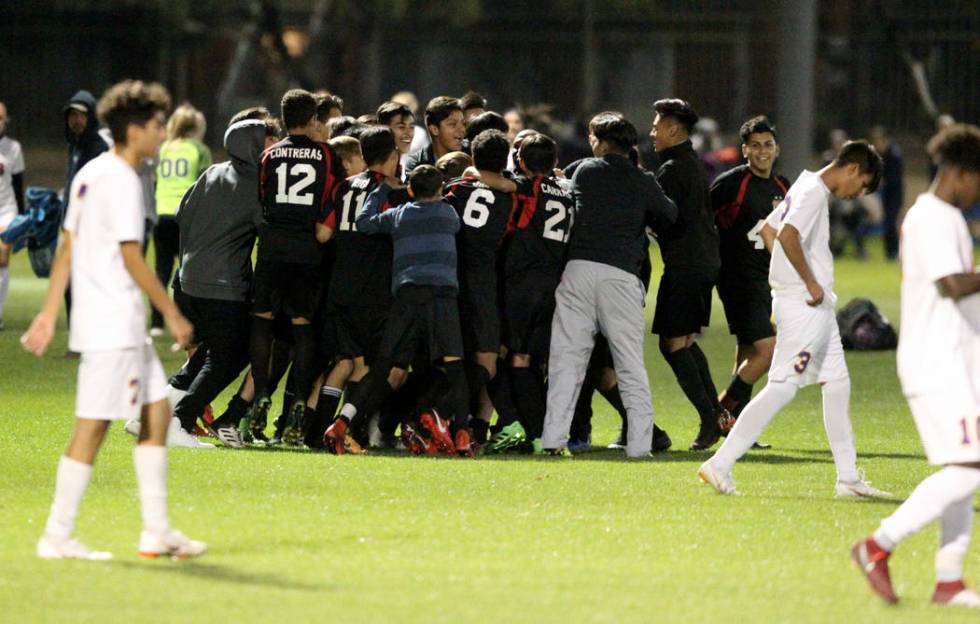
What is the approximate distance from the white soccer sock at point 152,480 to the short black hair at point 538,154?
424 cm

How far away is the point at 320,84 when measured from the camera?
4134 cm

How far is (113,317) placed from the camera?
7.69 meters

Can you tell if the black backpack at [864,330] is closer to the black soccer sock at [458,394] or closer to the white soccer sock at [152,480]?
the black soccer sock at [458,394]

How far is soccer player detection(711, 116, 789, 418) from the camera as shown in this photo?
1208 cm

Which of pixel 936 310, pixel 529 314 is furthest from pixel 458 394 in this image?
pixel 936 310

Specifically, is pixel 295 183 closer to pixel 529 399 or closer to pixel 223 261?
pixel 223 261

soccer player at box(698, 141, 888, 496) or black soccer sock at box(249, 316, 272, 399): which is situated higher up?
soccer player at box(698, 141, 888, 496)

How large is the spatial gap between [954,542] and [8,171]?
12.6 m

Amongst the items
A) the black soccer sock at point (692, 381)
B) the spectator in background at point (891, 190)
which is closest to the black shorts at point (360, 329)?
the black soccer sock at point (692, 381)

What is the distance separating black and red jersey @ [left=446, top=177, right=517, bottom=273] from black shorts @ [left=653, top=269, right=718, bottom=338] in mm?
1195

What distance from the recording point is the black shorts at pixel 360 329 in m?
11.6

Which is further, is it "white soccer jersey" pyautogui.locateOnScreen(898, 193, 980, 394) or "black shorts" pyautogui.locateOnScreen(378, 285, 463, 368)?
"black shorts" pyautogui.locateOnScreen(378, 285, 463, 368)

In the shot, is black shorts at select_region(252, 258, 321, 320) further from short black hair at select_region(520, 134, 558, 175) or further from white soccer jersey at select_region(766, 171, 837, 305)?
white soccer jersey at select_region(766, 171, 837, 305)

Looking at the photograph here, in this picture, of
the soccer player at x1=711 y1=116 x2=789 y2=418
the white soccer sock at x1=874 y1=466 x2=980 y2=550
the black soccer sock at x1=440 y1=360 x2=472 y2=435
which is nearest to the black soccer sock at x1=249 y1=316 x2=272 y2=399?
the black soccer sock at x1=440 y1=360 x2=472 y2=435
